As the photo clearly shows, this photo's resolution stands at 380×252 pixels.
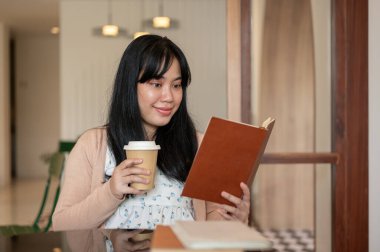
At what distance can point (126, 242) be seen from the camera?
1.04 meters

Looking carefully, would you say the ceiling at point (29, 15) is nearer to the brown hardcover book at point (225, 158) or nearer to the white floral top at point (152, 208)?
the white floral top at point (152, 208)

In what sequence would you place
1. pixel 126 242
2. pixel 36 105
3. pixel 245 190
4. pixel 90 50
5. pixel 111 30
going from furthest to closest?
pixel 36 105 < pixel 90 50 < pixel 111 30 < pixel 245 190 < pixel 126 242

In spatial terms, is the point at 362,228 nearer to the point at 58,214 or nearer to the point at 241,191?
the point at 241,191

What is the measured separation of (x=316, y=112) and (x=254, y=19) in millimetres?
A: 534

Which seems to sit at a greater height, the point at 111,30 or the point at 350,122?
the point at 111,30

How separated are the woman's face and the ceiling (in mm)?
5719

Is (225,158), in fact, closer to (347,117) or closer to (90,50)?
(347,117)

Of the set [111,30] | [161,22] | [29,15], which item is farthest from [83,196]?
[29,15]

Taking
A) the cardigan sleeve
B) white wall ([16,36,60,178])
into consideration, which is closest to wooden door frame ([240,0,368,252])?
the cardigan sleeve

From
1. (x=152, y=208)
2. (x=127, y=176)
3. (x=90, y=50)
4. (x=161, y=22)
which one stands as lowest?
(x=152, y=208)

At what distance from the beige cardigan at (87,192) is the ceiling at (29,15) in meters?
5.67

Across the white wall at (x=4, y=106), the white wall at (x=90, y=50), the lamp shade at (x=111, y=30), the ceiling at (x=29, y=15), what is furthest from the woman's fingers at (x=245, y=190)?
the white wall at (x=4, y=106)
